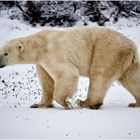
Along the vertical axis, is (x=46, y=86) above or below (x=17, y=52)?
below

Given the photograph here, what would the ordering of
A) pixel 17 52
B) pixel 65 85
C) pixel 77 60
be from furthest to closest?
pixel 17 52 < pixel 77 60 < pixel 65 85

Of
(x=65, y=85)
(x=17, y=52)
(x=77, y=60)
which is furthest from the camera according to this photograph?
(x=17, y=52)

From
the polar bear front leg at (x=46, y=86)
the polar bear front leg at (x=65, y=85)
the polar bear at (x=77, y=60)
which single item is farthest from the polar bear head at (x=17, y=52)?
the polar bear front leg at (x=65, y=85)

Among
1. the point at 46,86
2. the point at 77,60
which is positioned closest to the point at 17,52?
the point at 46,86

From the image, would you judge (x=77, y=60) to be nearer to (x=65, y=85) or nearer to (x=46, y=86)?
(x=65, y=85)

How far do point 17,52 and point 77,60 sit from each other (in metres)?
1.30

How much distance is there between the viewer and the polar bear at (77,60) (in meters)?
7.39

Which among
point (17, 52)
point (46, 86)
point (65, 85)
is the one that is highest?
point (17, 52)

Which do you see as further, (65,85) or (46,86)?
(46,86)

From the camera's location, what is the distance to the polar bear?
739 cm

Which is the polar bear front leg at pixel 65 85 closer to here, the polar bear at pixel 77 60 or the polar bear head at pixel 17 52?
the polar bear at pixel 77 60

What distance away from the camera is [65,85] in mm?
7328

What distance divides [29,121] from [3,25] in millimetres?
17240

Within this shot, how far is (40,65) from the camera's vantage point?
26.1 ft
